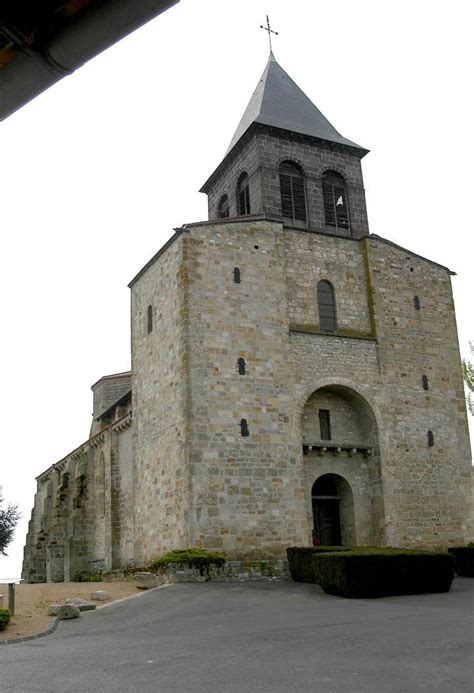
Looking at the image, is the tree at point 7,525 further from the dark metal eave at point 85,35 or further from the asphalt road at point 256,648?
the dark metal eave at point 85,35

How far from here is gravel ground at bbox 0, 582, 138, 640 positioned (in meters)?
15.0

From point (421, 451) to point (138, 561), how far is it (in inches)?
416

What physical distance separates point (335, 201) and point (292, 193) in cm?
194

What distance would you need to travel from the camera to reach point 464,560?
23.7 m

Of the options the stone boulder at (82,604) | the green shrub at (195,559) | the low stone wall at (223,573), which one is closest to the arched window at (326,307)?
the low stone wall at (223,573)

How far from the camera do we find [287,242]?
26.6 metres

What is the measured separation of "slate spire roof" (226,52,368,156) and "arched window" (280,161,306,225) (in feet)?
5.08

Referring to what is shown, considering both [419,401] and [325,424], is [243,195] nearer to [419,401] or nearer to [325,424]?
[325,424]

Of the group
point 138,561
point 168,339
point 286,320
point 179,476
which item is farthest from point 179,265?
point 138,561

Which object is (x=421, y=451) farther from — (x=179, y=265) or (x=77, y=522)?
(x=77, y=522)

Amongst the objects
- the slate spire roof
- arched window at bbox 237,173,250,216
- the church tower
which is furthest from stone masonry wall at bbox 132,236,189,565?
the slate spire roof

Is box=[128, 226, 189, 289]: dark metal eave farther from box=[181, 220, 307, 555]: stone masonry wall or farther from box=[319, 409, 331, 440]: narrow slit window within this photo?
box=[319, 409, 331, 440]: narrow slit window

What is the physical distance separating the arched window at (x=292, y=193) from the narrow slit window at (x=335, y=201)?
3.49 ft

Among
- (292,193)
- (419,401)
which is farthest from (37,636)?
(292,193)
